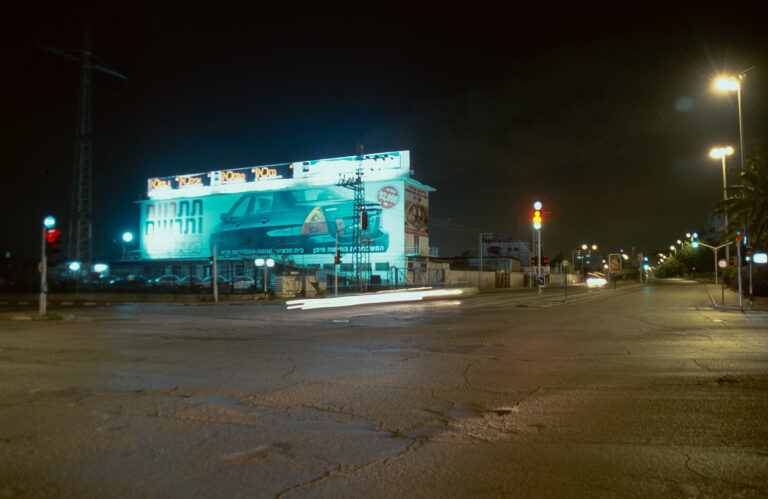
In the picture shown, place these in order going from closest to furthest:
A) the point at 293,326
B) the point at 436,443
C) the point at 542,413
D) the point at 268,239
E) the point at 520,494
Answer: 1. the point at 520,494
2. the point at 436,443
3. the point at 542,413
4. the point at 293,326
5. the point at 268,239

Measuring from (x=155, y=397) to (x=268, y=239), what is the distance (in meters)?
73.2

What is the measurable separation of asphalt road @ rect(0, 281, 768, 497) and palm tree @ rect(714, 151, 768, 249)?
23.0 m

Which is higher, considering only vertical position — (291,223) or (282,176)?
(282,176)

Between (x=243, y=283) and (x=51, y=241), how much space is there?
2102cm

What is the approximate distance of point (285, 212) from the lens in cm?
7838

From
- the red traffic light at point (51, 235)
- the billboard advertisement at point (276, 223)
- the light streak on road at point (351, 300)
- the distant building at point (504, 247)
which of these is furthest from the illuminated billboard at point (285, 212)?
the distant building at point (504, 247)

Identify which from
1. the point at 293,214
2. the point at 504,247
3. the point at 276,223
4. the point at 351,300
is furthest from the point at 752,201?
the point at 504,247

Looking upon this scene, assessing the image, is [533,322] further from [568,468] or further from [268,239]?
[268,239]

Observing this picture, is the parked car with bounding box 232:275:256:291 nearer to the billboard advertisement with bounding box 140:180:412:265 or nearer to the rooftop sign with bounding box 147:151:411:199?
the billboard advertisement with bounding box 140:180:412:265

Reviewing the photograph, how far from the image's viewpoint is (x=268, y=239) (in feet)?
260

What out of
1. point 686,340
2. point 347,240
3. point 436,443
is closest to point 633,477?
point 436,443

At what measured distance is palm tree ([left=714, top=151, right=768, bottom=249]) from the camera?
101 feet

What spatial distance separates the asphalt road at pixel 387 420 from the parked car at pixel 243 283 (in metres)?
28.7

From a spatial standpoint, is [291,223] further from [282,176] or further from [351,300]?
[351,300]
